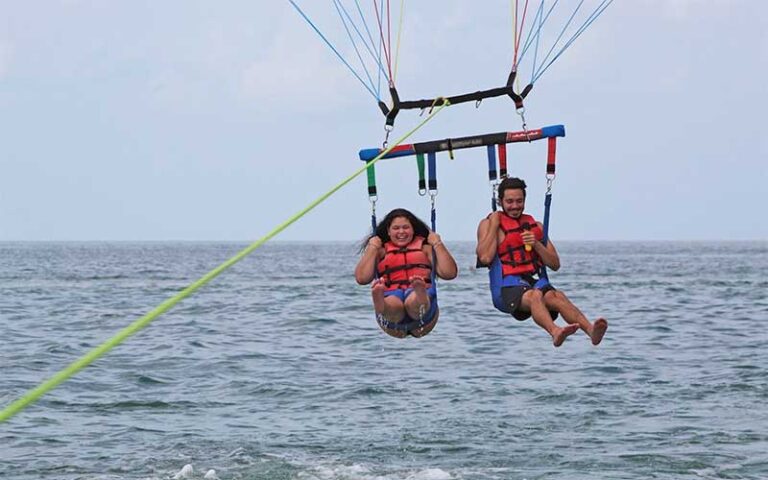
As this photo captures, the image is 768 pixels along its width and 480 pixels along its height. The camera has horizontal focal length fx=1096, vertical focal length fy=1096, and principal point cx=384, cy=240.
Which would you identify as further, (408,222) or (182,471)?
(182,471)

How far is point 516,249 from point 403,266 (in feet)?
3.80

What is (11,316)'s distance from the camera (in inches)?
1479

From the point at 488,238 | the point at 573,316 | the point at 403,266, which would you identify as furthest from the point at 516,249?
the point at 403,266

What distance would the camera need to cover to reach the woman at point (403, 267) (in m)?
10.8

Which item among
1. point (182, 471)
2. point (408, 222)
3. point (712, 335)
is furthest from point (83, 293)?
point (408, 222)

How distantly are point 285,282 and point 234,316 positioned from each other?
21597 millimetres

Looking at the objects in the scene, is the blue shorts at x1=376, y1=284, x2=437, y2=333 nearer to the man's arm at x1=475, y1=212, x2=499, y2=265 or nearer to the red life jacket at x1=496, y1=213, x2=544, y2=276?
the man's arm at x1=475, y1=212, x2=499, y2=265

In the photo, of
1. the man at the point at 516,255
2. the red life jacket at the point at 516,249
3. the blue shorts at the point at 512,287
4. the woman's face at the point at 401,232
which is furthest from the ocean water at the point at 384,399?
the woman's face at the point at 401,232

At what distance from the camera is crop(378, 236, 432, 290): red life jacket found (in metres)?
11.0

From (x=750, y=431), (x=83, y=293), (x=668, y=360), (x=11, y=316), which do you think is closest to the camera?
(x=750, y=431)

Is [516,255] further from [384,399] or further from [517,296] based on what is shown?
[384,399]

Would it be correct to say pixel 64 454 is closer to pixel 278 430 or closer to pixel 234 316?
pixel 278 430

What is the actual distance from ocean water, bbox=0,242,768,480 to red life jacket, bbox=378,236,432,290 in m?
4.62

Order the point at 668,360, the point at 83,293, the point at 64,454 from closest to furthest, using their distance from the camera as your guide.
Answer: the point at 64,454
the point at 668,360
the point at 83,293
